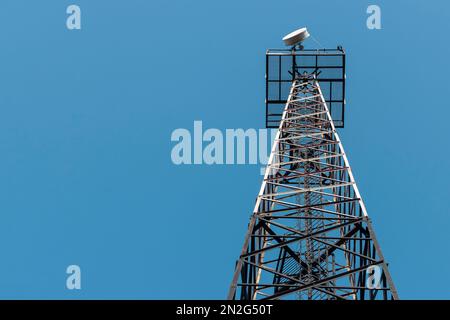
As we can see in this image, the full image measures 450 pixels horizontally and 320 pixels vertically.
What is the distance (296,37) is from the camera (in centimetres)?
3344

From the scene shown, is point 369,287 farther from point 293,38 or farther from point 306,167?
point 293,38

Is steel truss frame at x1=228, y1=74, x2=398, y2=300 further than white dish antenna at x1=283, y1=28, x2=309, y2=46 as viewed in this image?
No

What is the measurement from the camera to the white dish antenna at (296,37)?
109ft

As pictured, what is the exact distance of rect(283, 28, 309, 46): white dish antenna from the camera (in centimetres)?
3328

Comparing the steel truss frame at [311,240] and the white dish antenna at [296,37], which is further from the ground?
the white dish antenna at [296,37]

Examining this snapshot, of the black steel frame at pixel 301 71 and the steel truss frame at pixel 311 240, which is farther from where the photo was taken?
the black steel frame at pixel 301 71

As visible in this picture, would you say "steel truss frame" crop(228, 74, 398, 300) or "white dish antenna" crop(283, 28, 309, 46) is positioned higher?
"white dish antenna" crop(283, 28, 309, 46)

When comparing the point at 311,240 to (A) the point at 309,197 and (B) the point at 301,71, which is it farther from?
(B) the point at 301,71

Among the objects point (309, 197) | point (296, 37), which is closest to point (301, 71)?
point (296, 37)

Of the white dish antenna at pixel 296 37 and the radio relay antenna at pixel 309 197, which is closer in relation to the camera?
the radio relay antenna at pixel 309 197

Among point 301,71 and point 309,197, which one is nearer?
point 309,197

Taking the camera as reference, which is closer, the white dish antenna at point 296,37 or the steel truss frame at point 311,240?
the steel truss frame at point 311,240
